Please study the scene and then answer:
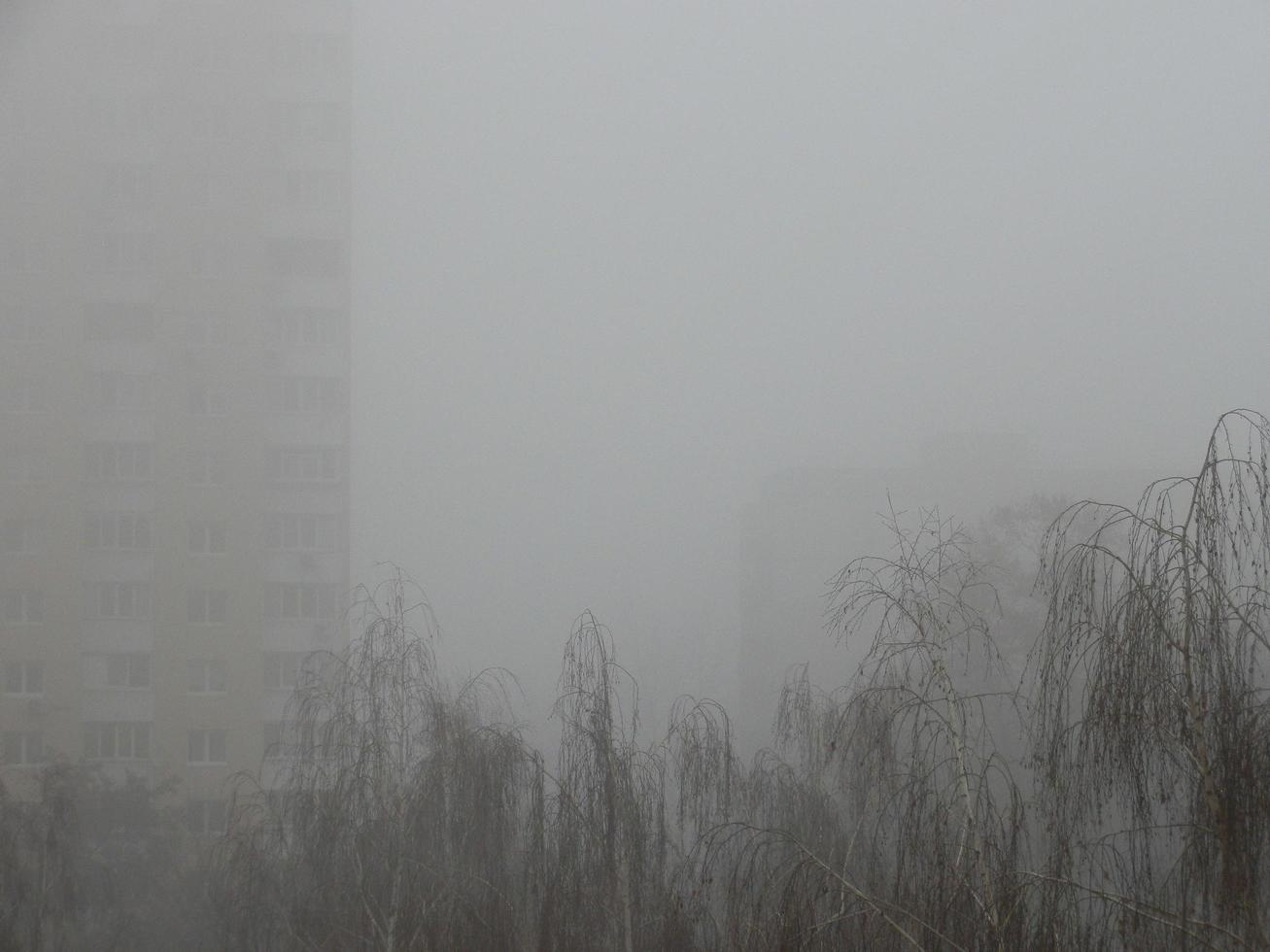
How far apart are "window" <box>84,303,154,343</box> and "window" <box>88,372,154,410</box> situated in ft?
0.82

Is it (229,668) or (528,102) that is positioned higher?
(528,102)

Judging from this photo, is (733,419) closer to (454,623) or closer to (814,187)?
(814,187)

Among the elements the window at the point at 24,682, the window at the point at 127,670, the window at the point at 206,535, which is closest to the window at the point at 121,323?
the window at the point at 206,535

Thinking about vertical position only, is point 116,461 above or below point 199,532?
above

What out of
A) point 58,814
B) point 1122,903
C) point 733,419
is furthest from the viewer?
point 733,419

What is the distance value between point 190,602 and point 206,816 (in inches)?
51.5

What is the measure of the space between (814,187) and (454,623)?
12.0 ft

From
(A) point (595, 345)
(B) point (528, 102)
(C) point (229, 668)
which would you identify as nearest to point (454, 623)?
(C) point (229, 668)

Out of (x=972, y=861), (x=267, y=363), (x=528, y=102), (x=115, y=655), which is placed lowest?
(x=972, y=861)

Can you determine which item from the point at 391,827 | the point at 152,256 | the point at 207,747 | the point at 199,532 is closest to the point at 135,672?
the point at 207,747

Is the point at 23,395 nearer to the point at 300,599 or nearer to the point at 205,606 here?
the point at 205,606

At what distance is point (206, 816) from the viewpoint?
645 centimetres

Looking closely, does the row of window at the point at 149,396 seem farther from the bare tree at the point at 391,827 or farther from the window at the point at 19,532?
the bare tree at the point at 391,827

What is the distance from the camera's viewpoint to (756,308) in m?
6.91
